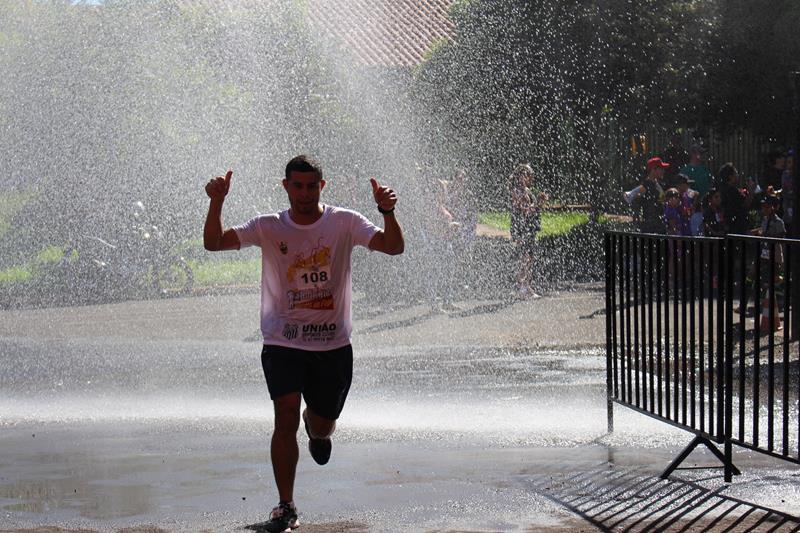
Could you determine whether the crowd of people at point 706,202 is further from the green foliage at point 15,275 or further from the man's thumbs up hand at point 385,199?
the man's thumbs up hand at point 385,199

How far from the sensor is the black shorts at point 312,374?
600cm

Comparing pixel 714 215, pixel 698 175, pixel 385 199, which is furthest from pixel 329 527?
pixel 698 175

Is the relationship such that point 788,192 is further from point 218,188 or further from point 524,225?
point 218,188

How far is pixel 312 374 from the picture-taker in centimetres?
617

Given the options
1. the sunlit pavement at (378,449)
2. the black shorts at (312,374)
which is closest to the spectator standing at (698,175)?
the sunlit pavement at (378,449)

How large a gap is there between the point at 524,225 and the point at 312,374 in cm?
1246

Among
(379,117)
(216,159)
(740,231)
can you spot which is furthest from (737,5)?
(216,159)

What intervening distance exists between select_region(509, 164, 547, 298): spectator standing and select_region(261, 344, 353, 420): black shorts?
11758mm

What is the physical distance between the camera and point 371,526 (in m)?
5.89

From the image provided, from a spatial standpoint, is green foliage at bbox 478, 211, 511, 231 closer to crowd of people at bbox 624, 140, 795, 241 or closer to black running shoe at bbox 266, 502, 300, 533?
crowd of people at bbox 624, 140, 795, 241

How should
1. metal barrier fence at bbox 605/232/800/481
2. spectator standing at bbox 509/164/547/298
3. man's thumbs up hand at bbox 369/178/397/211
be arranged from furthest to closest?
spectator standing at bbox 509/164/547/298 < metal barrier fence at bbox 605/232/800/481 < man's thumbs up hand at bbox 369/178/397/211

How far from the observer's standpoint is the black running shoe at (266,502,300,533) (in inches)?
226

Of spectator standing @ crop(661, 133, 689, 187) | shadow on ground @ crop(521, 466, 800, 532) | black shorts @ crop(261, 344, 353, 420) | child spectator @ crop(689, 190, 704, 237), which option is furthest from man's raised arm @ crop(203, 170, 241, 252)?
spectator standing @ crop(661, 133, 689, 187)

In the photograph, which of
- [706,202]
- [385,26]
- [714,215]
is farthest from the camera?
[385,26]
